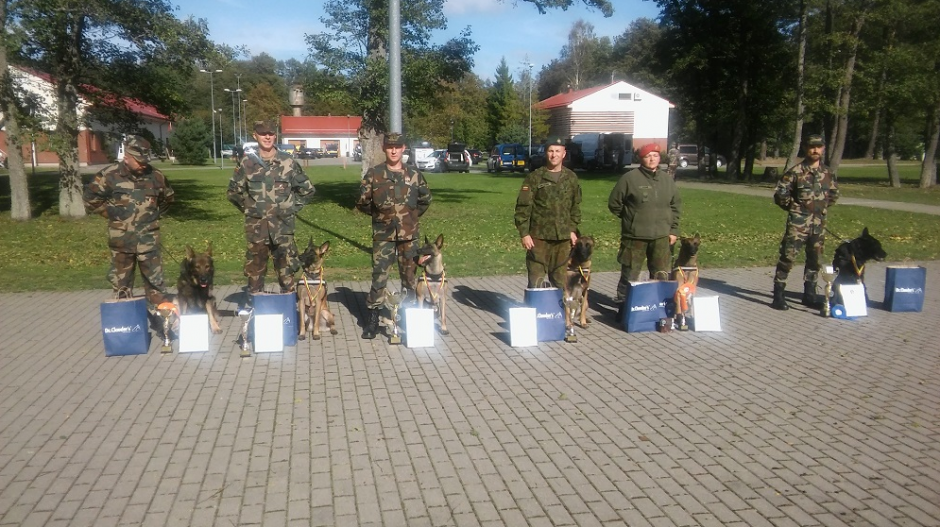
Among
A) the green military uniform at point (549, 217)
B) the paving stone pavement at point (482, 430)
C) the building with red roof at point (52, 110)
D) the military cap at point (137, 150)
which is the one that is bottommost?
the paving stone pavement at point (482, 430)

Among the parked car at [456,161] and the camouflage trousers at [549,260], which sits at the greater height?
the parked car at [456,161]

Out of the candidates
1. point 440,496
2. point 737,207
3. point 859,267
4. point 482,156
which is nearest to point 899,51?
point 737,207

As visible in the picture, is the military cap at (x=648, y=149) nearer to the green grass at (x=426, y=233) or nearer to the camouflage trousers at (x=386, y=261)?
the camouflage trousers at (x=386, y=261)

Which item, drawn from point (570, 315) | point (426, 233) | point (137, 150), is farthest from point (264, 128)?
point (426, 233)

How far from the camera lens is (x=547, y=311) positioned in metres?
7.92

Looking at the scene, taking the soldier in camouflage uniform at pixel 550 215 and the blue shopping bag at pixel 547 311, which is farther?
the soldier in camouflage uniform at pixel 550 215

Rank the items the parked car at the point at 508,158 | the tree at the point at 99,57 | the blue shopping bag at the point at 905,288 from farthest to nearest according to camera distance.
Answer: the parked car at the point at 508,158, the tree at the point at 99,57, the blue shopping bag at the point at 905,288

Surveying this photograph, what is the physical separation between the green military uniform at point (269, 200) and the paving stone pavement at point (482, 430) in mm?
1052

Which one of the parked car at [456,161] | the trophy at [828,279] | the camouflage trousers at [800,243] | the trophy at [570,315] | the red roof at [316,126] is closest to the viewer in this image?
the trophy at [570,315]

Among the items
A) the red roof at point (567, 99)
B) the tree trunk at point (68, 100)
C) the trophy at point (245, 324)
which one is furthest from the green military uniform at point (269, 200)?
the red roof at point (567, 99)

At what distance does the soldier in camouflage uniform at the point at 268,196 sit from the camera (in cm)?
762

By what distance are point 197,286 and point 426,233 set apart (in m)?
9.55

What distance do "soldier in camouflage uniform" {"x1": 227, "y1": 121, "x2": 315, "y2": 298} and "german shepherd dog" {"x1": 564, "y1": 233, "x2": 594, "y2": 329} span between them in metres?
2.90

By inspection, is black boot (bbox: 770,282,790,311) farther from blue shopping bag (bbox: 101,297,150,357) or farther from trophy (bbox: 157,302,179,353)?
blue shopping bag (bbox: 101,297,150,357)
